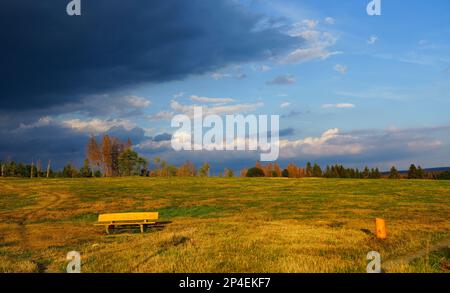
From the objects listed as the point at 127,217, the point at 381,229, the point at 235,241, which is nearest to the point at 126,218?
the point at 127,217

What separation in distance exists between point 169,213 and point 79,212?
300 inches

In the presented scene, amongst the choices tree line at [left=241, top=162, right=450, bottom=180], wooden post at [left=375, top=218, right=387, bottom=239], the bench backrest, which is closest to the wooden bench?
the bench backrest

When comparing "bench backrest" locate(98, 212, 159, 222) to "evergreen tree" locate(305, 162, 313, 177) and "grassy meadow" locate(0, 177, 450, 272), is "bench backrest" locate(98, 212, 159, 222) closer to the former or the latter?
"grassy meadow" locate(0, 177, 450, 272)

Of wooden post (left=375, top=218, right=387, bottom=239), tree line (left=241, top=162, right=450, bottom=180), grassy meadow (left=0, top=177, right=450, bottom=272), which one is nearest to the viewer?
grassy meadow (left=0, top=177, right=450, bottom=272)

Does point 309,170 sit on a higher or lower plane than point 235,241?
higher

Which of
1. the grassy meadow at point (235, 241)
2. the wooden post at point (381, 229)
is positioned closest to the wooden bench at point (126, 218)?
the grassy meadow at point (235, 241)

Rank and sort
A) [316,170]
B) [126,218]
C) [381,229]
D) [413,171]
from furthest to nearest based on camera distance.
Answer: [316,170], [413,171], [126,218], [381,229]

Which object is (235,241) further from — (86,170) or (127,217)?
(86,170)

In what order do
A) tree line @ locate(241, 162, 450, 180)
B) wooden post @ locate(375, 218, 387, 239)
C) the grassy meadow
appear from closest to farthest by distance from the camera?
1. the grassy meadow
2. wooden post @ locate(375, 218, 387, 239)
3. tree line @ locate(241, 162, 450, 180)

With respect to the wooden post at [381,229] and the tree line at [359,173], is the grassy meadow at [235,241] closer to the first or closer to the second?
the wooden post at [381,229]

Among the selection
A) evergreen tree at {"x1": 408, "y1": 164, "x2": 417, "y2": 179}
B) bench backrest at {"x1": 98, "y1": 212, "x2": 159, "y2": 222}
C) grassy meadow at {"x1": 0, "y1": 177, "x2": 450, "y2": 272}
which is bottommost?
grassy meadow at {"x1": 0, "y1": 177, "x2": 450, "y2": 272}
